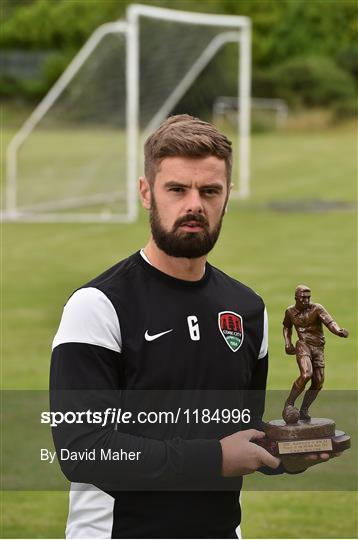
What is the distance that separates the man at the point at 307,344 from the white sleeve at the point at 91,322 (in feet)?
1.54

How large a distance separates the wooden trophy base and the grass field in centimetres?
411

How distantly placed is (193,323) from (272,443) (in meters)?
0.40

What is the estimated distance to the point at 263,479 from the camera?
8.60 m

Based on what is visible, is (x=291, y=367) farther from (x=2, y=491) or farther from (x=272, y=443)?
(x=272, y=443)

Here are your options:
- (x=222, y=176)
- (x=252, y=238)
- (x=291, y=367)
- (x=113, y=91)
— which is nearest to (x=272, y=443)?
(x=222, y=176)

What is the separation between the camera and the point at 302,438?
10.1 ft

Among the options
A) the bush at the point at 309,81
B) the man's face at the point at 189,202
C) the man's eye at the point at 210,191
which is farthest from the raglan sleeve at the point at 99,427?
the bush at the point at 309,81

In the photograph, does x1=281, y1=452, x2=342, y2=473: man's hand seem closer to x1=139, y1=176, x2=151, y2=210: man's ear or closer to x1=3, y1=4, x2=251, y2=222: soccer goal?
x1=139, y1=176, x2=151, y2=210: man's ear

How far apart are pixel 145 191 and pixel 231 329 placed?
1.48ft

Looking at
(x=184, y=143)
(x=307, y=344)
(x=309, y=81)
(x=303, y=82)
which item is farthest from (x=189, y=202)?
(x=309, y=81)

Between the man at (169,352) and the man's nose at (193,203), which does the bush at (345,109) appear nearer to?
the man at (169,352)

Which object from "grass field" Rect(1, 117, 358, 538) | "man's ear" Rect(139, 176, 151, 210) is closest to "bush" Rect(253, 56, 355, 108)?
"grass field" Rect(1, 117, 358, 538)

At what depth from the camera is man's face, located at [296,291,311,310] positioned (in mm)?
3174

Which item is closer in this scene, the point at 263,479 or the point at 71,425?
the point at 71,425
